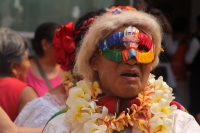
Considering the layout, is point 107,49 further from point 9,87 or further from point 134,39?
point 9,87

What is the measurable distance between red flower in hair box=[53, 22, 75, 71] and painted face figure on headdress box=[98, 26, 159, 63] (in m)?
1.08

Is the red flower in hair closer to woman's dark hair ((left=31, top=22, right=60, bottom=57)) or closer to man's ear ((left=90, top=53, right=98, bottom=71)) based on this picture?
man's ear ((left=90, top=53, right=98, bottom=71))

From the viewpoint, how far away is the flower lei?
3.01m

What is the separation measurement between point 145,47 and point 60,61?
1.29 meters

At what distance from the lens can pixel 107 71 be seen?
3092mm

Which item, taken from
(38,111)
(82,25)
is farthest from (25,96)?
(82,25)

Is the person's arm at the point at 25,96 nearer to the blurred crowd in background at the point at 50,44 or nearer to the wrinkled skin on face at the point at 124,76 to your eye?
the blurred crowd in background at the point at 50,44

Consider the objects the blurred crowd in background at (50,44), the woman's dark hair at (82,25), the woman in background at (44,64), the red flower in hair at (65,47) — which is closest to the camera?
the woman's dark hair at (82,25)

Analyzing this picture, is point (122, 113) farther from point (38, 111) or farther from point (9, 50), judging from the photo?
point (9, 50)

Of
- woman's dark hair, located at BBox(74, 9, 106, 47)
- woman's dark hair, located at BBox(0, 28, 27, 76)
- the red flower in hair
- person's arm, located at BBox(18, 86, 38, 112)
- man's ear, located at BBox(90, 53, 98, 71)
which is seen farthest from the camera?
woman's dark hair, located at BBox(0, 28, 27, 76)

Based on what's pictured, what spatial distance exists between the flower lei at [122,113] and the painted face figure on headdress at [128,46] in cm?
21

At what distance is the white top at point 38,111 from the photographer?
422cm

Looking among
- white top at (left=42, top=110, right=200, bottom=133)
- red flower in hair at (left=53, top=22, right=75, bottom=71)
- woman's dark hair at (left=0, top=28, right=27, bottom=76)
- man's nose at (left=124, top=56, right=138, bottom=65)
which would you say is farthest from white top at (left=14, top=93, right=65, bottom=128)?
man's nose at (left=124, top=56, right=138, bottom=65)

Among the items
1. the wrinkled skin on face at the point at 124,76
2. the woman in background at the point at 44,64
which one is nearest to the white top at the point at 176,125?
the wrinkled skin on face at the point at 124,76
